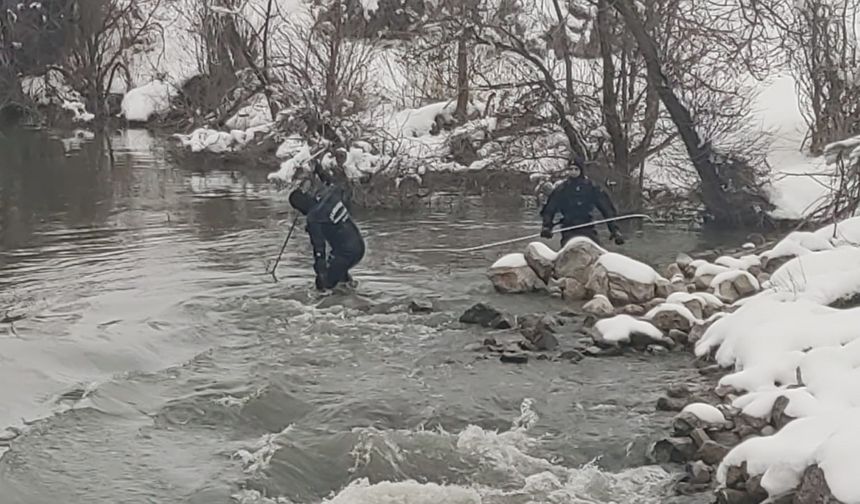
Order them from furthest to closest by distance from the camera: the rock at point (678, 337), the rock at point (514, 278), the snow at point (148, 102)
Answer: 1. the snow at point (148, 102)
2. the rock at point (514, 278)
3. the rock at point (678, 337)

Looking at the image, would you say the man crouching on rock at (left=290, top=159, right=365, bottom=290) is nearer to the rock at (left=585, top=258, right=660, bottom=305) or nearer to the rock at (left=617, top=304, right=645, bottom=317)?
the rock at (left=585, top=258, right=660, bottom=305)

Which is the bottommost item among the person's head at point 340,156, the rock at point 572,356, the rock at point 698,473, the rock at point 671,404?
the rock at point 698,473

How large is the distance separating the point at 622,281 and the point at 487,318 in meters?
1.84

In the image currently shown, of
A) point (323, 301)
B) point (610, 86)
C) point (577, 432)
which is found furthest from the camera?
point (610, 86)

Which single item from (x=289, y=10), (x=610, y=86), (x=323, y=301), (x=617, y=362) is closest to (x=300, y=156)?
(x=610, y=86)

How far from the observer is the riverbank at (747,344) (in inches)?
254

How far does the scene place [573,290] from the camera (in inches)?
508

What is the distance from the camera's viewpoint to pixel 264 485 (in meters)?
7.42

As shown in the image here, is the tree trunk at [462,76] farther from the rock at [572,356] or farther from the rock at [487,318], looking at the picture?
the rock at [572,356]

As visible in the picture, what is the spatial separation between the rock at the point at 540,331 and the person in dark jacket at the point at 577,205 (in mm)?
3126

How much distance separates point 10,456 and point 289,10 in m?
30.3

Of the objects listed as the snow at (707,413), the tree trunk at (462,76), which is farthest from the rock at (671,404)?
the tree trunk at (462,76)

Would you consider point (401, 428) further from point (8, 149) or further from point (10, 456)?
point (8, 149)

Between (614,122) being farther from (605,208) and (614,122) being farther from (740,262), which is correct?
(740,262)
